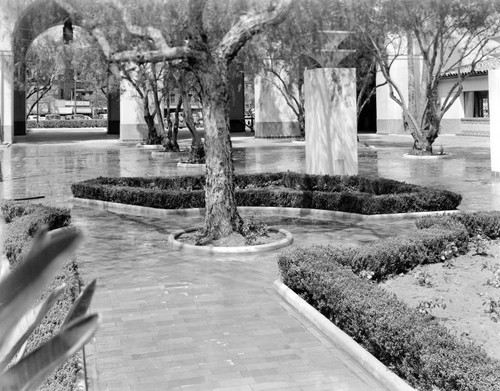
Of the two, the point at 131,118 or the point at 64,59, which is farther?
the point at 131,118

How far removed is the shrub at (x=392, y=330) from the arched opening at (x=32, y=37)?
7345 mm

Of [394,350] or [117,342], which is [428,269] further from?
[117,342]

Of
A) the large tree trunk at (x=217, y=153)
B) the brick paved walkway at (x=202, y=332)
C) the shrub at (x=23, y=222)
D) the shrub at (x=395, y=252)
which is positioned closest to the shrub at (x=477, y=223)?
the shrub at (x=395, y=252)

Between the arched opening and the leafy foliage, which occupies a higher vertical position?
the arched opening

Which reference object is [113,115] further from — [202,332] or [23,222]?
[202,332]

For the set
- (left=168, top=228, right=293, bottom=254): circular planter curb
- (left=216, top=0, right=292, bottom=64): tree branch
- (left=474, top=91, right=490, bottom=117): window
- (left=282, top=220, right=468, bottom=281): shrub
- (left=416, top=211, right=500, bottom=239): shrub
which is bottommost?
(left=168, top=228, right=293, bottom=254): circular planter curb

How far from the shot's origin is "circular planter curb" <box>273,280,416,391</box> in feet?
16.5

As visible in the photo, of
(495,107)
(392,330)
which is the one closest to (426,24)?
(495,107)

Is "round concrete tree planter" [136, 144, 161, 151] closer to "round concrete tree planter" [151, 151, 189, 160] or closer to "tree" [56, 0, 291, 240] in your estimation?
"round concrete tree planter" [151, 151, 189, 160]

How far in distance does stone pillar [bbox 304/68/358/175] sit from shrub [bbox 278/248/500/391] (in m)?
9.06

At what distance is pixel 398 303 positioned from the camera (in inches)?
235

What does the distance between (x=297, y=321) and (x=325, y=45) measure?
11.2 metres

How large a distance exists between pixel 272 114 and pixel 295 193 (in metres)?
33.0

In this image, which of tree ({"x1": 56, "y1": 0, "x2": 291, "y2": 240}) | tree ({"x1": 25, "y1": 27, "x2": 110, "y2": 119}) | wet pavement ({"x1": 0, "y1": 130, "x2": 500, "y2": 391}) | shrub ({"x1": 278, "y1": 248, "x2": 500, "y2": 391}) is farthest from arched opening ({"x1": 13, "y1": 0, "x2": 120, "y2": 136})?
shrub ({"x1": 278, "y1": 248, "x2": 500, "y2": 391})
